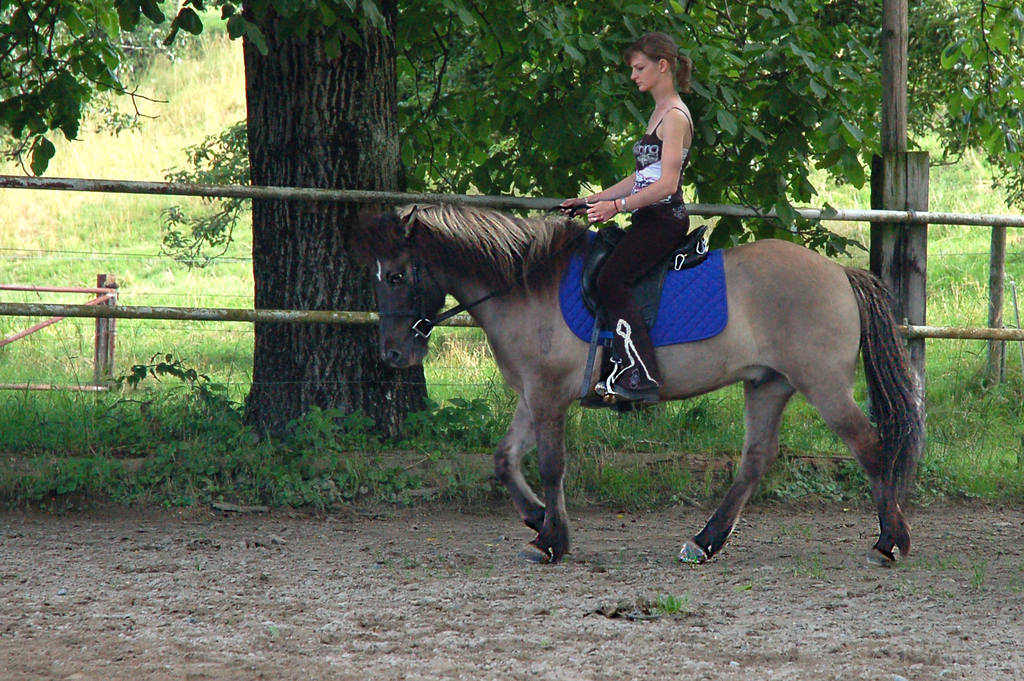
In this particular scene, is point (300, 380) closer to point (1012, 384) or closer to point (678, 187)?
point (678, 187)

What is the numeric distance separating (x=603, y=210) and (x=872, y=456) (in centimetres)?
168

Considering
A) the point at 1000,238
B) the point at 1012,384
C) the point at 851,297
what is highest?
the point at 1000,238

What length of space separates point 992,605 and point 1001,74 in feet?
15.3

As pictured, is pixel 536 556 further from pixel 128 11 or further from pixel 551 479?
pixel 128 11

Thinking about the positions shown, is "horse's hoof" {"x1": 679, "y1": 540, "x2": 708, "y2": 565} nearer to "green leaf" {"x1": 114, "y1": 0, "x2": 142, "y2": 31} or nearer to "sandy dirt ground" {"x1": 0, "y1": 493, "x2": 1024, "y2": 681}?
"sandy dirt ground" {"x1": 0, "y1": 493, "x2": 1024, "y2": 681}

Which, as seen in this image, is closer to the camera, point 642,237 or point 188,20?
point 642,237

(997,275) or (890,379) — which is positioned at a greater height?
(997,275)

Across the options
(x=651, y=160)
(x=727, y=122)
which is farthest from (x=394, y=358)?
(x=727, y=122)

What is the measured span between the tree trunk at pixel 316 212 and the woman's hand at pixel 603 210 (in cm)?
179

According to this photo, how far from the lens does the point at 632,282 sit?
462 cm

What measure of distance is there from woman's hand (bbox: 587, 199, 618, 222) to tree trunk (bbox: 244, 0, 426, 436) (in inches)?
70.3

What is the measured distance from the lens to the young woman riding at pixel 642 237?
14.9 feet

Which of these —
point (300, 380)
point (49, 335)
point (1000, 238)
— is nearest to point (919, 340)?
point (1000, 238)

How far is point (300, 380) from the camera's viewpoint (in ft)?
19.5
